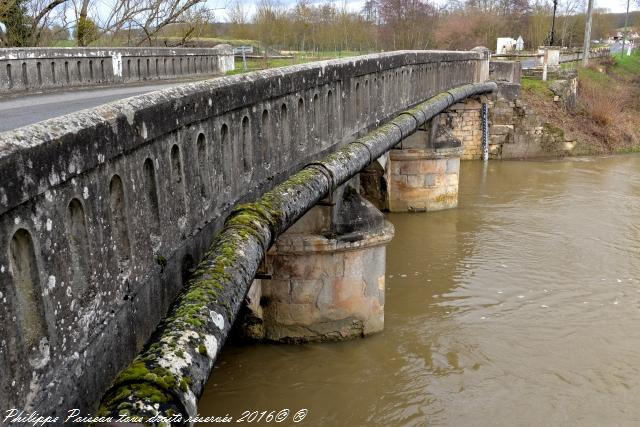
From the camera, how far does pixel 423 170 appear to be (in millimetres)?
15430

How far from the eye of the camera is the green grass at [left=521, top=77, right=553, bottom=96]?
1029 inches

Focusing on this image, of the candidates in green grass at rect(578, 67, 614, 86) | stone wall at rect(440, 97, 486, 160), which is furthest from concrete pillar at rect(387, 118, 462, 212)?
green grass at rect(578, 67, 614, 86)

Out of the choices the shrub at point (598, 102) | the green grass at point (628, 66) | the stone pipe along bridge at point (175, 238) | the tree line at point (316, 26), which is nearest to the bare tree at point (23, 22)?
the tree line at point (316, 26)

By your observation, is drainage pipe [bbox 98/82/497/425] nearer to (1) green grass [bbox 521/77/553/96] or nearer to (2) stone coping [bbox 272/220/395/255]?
(2) stone coping [bbox 272/220/395/255]

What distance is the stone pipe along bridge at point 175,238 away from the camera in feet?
9.00

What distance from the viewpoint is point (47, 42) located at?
23688mm

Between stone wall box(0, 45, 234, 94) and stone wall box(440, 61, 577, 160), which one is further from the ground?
stone wall box(0, 45, 234, 94)

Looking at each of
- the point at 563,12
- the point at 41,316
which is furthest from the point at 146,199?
the point at 563,12

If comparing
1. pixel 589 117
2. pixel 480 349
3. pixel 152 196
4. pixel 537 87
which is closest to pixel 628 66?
pixel 589 117

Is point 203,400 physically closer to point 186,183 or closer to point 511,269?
point 186,183

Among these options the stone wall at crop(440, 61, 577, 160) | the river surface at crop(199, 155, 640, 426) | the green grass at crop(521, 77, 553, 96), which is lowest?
the river surface at crop(199, 155, 640, 426)

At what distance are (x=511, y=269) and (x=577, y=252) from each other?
6.03ft

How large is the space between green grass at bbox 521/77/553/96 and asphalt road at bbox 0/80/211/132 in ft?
57.1

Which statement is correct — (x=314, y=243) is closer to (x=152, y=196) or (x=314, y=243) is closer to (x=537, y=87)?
(x=152, y=196)
